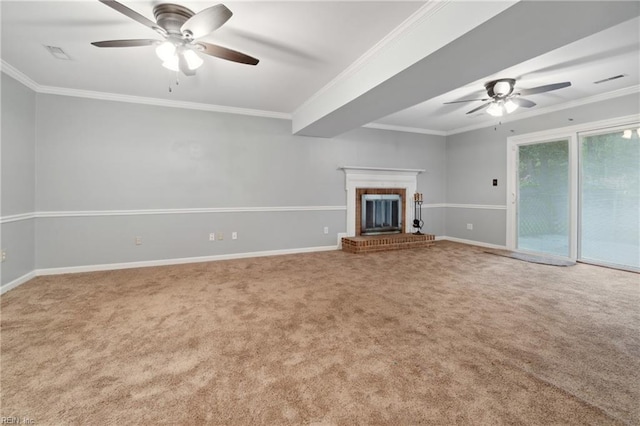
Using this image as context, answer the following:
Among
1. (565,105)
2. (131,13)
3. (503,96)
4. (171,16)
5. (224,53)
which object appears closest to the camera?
(131,13)

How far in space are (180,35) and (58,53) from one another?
1665mm

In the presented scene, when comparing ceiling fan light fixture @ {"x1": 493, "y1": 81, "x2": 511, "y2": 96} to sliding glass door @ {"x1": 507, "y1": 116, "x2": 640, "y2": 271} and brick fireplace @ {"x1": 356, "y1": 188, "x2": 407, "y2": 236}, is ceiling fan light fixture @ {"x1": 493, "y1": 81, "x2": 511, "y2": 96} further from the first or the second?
brick fireplace @ {"x1": 356, "y1": 188, "x2": 407, "y2": 236}

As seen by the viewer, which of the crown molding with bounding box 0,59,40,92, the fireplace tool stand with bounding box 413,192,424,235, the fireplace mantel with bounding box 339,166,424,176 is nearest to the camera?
the crown molding with bounding box 0,59,40,92

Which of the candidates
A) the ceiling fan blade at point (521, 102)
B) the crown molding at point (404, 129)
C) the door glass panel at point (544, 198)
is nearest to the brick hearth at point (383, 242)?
the door glass panel at point (544, 198)

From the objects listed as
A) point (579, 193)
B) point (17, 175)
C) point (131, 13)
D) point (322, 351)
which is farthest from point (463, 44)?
point (17, 175)

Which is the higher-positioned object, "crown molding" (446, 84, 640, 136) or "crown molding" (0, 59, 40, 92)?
"crown molding" (446, 84, 640, 136)

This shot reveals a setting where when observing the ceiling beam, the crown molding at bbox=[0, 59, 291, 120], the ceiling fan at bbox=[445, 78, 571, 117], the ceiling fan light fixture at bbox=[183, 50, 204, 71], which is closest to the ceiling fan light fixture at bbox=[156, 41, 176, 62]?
the ceiling fan light fixture at bbox=[183, 50, 204, 71]

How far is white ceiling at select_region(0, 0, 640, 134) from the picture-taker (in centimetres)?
215

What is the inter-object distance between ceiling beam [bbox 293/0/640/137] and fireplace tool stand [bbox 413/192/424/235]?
3.01 metres

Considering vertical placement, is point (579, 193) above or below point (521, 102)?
below

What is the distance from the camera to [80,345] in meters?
1.95

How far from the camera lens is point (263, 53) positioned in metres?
2.76

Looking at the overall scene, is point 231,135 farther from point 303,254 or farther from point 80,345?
point 80,345

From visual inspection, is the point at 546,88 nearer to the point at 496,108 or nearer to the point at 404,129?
the point at 496,108
